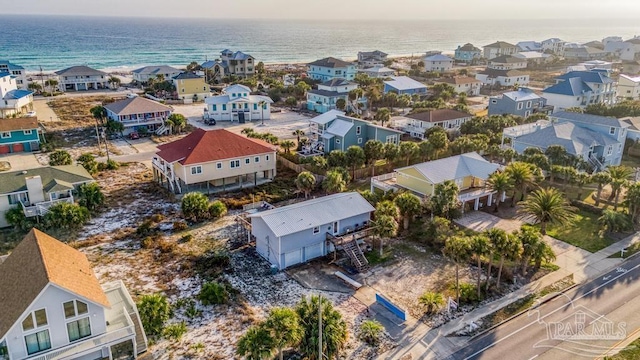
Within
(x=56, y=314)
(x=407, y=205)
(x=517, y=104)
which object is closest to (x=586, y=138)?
(x=517, y=104)

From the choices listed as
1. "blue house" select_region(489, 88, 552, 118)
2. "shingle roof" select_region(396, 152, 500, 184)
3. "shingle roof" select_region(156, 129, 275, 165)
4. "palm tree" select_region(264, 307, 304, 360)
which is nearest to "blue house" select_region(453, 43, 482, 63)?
"blue house" select_region(489, 88, 552, 118)

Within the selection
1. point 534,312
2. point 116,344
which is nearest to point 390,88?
point 534,312

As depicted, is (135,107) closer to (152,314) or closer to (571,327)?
(152,314)

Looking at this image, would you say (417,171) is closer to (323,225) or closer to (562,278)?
(323,225)

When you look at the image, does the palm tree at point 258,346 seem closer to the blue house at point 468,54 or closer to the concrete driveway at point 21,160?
the concrete driveway at point 21,160

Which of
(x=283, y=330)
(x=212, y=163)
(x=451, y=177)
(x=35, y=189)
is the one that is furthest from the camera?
(x=212, y=163)
